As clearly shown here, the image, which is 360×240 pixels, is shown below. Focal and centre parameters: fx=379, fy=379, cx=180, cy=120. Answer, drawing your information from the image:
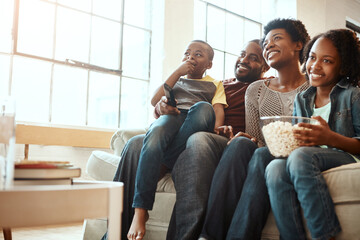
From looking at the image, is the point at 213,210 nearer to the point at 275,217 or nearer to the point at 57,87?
the point at 275,217

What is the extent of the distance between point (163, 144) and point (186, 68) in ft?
1.96

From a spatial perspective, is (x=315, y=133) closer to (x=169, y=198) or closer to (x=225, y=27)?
(x=169, y=198)

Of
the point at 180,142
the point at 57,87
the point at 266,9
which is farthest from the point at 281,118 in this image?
the point at 266,9

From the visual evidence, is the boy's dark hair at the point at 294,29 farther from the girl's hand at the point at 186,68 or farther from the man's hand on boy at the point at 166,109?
the man's hand on boy at the point at 166,109

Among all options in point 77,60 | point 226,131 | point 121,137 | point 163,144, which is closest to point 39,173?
point 163,144

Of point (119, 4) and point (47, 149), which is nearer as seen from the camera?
point (47, 149)

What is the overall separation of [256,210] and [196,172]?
0.27 metres

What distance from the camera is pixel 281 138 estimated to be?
1321mm

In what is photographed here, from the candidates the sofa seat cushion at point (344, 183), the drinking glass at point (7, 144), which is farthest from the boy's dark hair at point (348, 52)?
the drinking glass at point (7, 144)

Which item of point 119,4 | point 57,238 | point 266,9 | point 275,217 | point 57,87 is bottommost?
point 57,238

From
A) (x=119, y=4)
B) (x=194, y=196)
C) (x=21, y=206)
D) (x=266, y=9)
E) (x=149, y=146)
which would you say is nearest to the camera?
(x=21, y=206)

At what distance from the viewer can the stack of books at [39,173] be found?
0.80m

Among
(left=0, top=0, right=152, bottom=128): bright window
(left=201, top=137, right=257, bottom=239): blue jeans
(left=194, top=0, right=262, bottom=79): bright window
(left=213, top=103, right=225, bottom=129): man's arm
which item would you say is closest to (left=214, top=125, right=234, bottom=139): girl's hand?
(left=213, top=103, right=225, bottom=129): man's arm

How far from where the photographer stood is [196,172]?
1.43 metres
